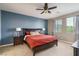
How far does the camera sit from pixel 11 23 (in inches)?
154

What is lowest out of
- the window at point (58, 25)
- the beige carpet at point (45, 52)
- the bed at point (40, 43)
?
the beige carpet at point (45, 52)

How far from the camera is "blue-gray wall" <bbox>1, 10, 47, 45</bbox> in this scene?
3547 mm

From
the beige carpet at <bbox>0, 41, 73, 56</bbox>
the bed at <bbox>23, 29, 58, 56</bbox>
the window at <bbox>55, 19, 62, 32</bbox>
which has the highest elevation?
the window at <bbox>55, 19, 62, 32</bbox>

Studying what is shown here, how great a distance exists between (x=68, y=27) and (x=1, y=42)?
3196 mm

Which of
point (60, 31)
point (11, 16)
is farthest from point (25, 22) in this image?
point (60, 31)

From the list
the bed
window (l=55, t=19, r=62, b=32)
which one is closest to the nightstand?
the bed

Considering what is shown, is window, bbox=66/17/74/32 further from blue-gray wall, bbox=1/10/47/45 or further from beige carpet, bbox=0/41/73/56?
blue-gray wall, bbox=1/10/47/45

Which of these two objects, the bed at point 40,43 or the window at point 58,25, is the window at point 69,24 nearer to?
the window at point 58,25

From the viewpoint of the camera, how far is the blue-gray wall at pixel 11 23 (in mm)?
3547

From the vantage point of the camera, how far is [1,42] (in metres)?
3.47

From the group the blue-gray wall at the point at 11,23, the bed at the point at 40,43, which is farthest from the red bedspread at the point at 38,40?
the blue-gray wall at the point at 11,23

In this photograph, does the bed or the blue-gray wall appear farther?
the blue-gray wall

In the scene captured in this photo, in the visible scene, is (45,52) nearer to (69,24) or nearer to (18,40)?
(69,24)

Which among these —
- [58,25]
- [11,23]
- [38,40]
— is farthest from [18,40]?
[58,25]
